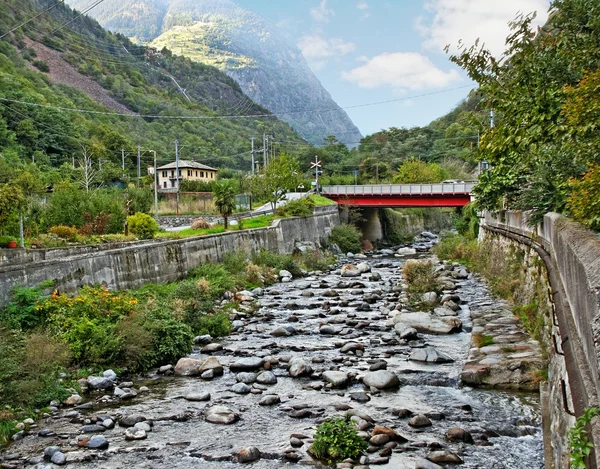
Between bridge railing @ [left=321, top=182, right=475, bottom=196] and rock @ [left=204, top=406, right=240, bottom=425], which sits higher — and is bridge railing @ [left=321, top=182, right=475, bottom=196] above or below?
above

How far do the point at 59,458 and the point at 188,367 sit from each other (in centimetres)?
532

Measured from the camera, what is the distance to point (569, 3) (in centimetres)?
905

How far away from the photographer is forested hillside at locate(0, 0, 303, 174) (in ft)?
269

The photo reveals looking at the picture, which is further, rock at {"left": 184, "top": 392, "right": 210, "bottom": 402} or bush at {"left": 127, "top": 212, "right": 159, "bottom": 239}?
bush at {"left": 127, "top": 212, "right": 159, "bottom": 239}

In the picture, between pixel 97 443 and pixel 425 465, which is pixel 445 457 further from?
pixel 97 443

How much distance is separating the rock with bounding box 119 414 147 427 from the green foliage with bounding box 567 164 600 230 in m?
8.44

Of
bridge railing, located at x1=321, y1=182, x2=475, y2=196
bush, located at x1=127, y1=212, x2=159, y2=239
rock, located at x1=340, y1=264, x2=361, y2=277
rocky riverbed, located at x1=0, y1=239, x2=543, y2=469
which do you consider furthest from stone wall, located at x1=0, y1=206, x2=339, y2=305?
bridge railing, located at x1=321, y1=182, x2=475, y2=196

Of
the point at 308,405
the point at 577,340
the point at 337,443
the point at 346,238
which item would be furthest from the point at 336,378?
the point at 346,238

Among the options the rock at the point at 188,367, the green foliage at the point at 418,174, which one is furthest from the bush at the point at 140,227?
the green foliage at the point at 418,174

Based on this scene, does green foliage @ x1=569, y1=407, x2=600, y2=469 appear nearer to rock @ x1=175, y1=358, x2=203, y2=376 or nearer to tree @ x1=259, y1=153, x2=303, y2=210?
rock @ x1=175, y1=358, x2=203, y2=376

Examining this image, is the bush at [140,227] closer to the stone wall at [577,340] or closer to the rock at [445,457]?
the rock at [445,457]

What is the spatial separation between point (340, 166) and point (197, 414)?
89.8 meters

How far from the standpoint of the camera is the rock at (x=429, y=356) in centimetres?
1426

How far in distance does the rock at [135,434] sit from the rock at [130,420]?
14.3 inches
